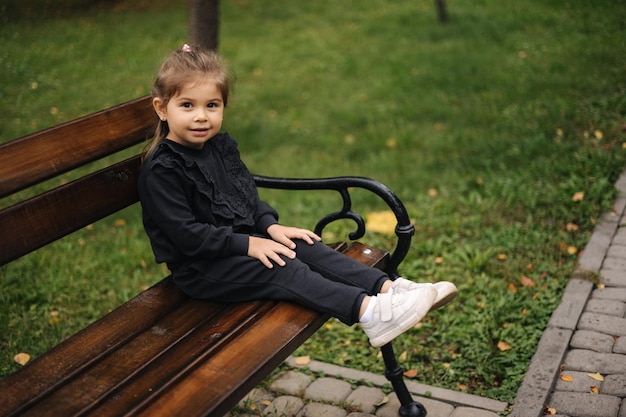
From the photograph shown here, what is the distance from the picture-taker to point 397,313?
8.20ft

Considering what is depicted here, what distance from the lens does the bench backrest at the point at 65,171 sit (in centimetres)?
248

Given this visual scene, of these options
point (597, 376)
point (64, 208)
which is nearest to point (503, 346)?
point (597, 376)

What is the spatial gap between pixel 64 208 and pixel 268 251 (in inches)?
30.8

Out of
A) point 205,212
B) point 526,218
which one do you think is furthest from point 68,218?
point 526,218

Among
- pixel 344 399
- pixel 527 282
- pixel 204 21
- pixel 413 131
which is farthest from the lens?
pixel 413 131

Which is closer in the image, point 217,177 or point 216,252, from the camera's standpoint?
point 216,252

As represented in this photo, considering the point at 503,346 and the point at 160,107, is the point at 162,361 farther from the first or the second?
the point at 503,346

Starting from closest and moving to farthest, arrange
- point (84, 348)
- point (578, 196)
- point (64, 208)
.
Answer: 1. point (84, 348)
2. point (64, 208)
3. point (578, 196)

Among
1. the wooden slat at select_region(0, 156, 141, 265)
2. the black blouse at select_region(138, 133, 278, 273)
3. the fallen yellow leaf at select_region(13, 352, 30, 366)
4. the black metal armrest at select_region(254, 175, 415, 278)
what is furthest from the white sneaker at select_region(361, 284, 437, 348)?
the fallen yellow leaf at select_region(13, 352, 30, 366)

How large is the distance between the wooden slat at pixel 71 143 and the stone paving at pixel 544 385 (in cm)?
129

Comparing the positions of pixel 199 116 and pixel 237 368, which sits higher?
pixel 199 116

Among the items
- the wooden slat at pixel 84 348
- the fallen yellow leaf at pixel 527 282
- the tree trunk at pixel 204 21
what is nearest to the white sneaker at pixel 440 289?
the wooden slat at pixel 84 348

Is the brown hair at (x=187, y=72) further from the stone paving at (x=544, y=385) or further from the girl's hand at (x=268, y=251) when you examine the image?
the stone paving at (x=544, y=385)

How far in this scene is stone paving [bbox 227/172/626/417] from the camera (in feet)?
9.74
